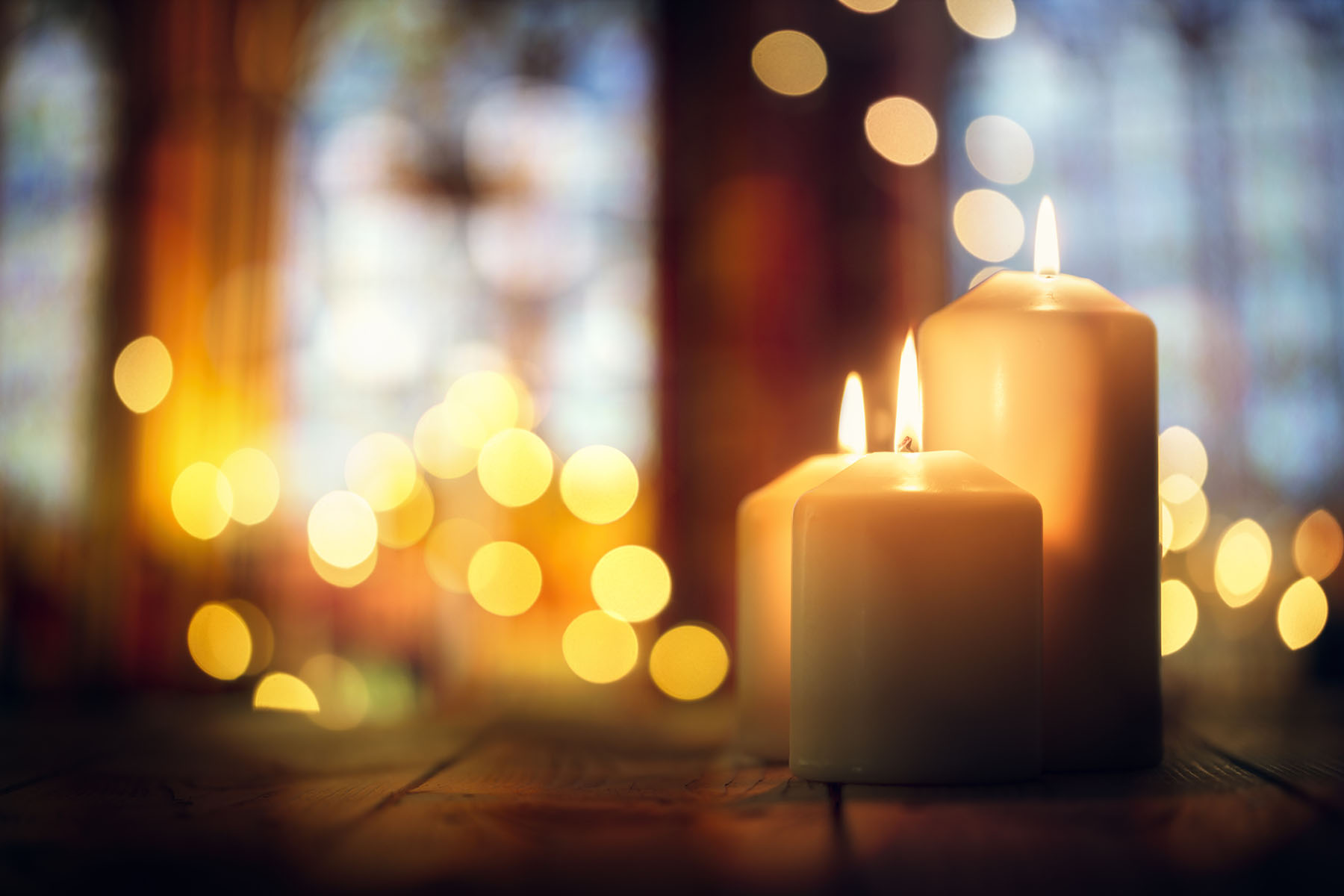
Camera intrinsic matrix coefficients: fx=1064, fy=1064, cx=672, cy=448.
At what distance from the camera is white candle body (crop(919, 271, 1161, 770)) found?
0.41 metres

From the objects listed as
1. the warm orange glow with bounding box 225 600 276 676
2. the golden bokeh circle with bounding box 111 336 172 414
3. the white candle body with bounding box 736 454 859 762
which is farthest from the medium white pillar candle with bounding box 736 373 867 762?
the golden bokeh circle with bounding box 111 336 172 414

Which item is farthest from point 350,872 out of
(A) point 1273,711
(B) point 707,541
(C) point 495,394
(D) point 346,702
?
(C) point 495,394

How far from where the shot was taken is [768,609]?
1.58ft

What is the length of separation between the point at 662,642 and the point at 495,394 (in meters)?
0.60

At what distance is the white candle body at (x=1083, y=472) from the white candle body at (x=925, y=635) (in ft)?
0.14

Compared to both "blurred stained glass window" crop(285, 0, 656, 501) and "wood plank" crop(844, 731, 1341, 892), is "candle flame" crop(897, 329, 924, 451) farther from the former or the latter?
"blurred stained glass window" crop(285, 0, 656, 501)

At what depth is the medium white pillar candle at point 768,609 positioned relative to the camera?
1.55ft

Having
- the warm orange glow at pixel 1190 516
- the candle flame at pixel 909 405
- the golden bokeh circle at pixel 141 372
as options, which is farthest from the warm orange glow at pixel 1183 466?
the golden bokeh circle at pixel 141 372

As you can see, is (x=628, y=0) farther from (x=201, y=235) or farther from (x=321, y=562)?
(x=321, y=562)

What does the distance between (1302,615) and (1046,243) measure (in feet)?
4.77

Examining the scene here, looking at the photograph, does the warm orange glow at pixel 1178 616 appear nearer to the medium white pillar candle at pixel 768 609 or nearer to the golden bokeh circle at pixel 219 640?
the medium white pillar candle at pixel 768 609

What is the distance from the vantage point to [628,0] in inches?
74.1

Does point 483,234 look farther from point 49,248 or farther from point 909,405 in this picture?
point 909,405

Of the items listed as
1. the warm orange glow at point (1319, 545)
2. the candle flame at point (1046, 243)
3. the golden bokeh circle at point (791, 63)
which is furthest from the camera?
the warm orange glow at point (1319, 545)
